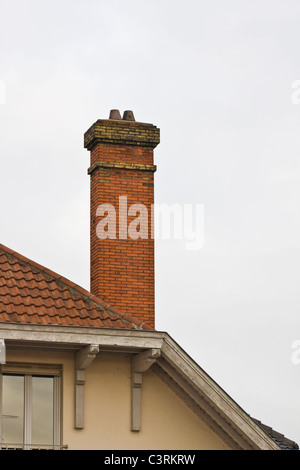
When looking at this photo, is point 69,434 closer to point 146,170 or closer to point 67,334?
point 67,334

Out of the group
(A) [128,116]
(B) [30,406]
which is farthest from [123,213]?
(B) [30,406]

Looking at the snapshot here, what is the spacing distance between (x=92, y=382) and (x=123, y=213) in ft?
11.5

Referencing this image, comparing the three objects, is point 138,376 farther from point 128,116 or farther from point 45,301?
point 128,116

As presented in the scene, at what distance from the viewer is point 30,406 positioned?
50.2 feet

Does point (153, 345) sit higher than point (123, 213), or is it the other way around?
point (123, 213)

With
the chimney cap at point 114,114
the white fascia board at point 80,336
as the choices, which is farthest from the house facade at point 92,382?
the chimney cap at point 114,114

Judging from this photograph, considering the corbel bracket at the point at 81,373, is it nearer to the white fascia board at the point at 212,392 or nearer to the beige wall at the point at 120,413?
the beige wall at the point at 120,413

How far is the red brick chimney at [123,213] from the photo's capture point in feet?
58.6

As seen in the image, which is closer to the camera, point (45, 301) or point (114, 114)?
point (45, 301)

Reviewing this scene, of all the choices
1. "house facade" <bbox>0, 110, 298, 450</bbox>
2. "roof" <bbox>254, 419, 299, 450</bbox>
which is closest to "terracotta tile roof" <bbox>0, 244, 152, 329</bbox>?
"house facade" <bbox>0, 110, 298, 450</bbox>

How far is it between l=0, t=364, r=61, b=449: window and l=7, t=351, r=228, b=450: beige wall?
0.13 m

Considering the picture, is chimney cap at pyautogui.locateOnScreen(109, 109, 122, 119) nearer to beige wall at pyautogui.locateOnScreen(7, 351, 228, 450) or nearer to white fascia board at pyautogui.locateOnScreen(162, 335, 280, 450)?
beige wall at pyautogui.locateOnScreen(7, 351, 228, 450)

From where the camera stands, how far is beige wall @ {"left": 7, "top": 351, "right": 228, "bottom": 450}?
1548 centimetres

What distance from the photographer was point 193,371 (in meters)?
15.6
